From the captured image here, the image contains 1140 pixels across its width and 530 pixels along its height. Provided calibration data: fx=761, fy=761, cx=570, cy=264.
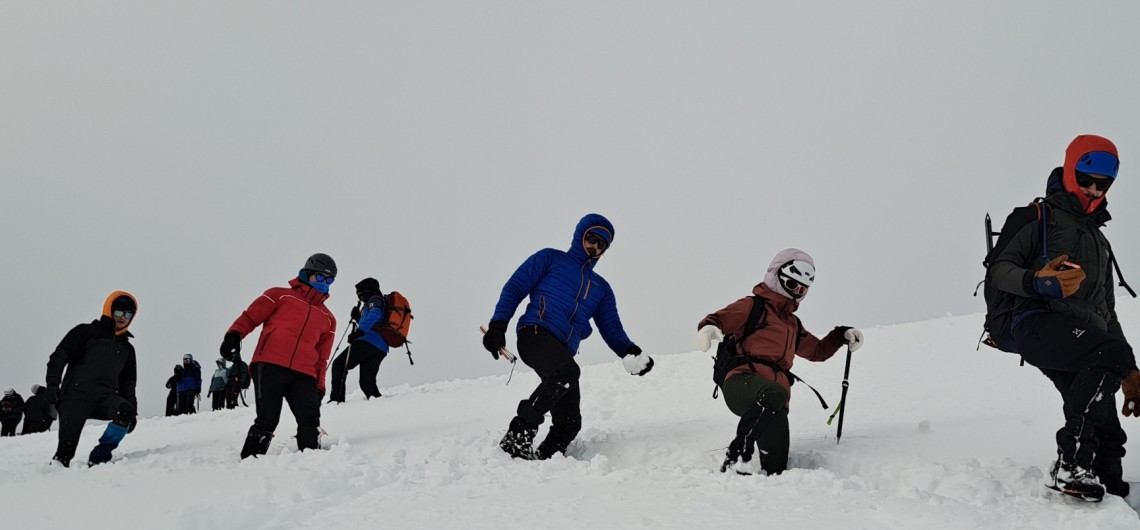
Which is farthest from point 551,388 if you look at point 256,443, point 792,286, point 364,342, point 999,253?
point 364,342

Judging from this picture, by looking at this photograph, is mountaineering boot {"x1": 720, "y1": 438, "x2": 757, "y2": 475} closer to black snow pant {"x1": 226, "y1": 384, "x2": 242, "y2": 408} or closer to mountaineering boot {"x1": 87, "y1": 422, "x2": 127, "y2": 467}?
mountaineering boot {"x1": 87, "y1": 422, "x2": 127, "y2": 467}

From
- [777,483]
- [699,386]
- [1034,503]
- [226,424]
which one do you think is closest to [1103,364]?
[1034,503]

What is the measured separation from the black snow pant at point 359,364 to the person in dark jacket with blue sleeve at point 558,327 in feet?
21.3

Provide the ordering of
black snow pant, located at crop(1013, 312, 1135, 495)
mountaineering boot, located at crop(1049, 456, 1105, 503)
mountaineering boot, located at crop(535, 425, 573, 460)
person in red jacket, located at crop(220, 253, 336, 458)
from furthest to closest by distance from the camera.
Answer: person in red jacket, located at crop(220, 253, 336, 458), mountaineering boot, located at crop(535, 425, 573, 460), black snow pant, located at crop(1013, 312, 1135, 495), mountaineering boot, located at crop(1049, 456, 1105, 503)

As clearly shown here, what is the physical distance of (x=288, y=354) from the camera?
6805mm

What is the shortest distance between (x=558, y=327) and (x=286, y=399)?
254 centimetres

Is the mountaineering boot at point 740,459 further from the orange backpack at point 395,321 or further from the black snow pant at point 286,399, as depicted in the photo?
the orange backpack at point 395,321

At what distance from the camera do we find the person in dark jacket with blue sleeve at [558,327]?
19.4 feet

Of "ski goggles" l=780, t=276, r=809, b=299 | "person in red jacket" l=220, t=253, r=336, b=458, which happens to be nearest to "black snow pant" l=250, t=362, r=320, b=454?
"person in red jacket" l=220, t=253, r=336, b=458

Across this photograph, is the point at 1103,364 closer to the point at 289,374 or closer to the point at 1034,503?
the point at 1034,503

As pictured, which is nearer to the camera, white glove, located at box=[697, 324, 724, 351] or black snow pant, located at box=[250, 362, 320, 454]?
white glove, located at box=[697, 324, 724, 351]

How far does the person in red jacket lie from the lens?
6.61 metres

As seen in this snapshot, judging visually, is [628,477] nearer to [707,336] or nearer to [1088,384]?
[707,336]

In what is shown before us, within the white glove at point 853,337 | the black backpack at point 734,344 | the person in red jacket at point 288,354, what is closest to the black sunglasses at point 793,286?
the black backpack at point 734,344
